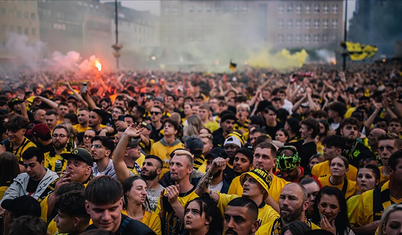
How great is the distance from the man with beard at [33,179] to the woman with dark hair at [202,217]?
1864 millimetres

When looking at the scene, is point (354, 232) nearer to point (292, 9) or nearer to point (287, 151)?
point (287, 151)

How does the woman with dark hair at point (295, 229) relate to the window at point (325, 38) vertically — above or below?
below

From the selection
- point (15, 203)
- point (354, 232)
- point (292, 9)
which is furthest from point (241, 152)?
point (292, 9)

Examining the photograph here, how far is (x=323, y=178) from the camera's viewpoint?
18.0 ft

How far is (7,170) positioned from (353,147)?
15.6 ft

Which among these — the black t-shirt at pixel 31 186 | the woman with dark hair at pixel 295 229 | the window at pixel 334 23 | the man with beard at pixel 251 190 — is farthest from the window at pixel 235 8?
the woman with dark hair at pixel 295 229

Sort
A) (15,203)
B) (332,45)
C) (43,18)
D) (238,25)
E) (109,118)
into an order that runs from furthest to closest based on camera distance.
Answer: (332,45), (238,25), (43,18), (109,118), (15,203)

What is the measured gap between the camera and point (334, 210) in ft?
13.6

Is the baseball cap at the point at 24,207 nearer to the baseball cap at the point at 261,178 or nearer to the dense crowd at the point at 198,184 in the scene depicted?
the dense crowd at the point at 198,184

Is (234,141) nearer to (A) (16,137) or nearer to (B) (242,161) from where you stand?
(B) (242,161)

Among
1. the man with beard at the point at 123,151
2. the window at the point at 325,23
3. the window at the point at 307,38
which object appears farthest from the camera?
the window at the point at 325,23

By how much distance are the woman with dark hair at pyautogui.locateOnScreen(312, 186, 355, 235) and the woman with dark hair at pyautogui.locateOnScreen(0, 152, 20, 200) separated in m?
3.51

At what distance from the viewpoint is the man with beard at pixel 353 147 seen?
19.9 feet

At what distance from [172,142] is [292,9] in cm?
8365
